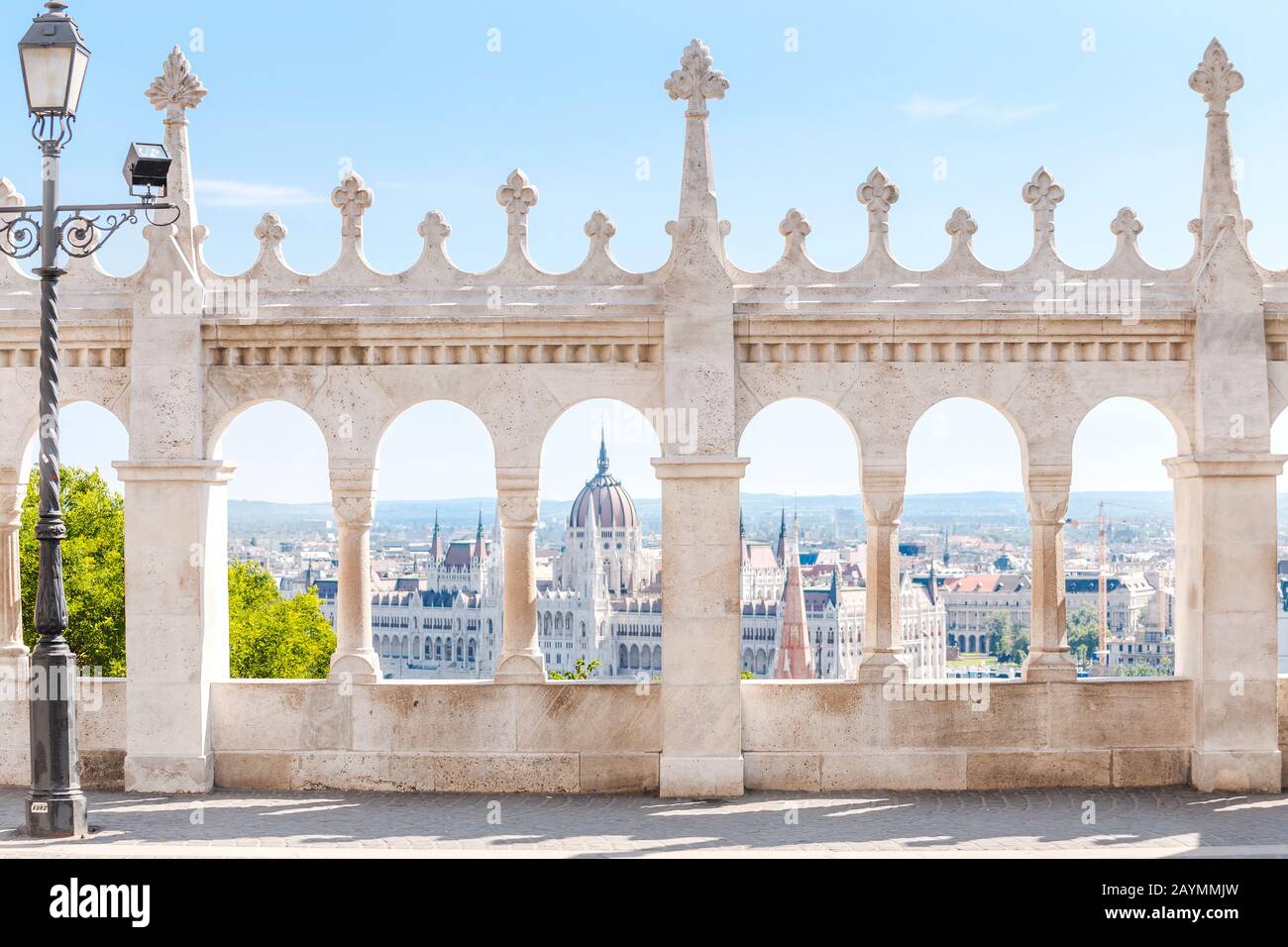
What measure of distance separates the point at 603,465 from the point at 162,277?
12171 cm

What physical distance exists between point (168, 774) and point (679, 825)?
15.0 ft

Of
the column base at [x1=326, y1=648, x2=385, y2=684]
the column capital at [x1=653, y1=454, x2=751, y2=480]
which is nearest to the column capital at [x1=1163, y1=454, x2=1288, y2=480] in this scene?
the column capital at [x1=653, y1=454, x2=751, y2=480]

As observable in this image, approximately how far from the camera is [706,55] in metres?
12.8

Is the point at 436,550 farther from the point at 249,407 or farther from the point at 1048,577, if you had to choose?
the point at 1048,577

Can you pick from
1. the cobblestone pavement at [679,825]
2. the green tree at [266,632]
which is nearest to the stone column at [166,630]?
the cobblestone pavement at [679,825]

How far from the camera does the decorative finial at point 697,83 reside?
12.7m

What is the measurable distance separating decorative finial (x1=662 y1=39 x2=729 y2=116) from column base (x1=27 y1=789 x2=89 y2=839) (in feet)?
24.5

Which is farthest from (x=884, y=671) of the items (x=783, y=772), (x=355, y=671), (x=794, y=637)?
(x=794, y=637)

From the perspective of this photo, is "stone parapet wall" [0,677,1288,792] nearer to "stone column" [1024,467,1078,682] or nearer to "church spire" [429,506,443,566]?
"stone column" [1024,467,1078,682]

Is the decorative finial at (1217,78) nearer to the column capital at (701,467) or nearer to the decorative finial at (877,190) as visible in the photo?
the decorative finial at (877,190)

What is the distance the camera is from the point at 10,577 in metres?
13.1

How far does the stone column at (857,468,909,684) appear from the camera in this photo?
12.8 meters

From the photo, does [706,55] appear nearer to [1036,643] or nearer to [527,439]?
[527,439]

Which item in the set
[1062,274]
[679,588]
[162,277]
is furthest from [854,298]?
[162,277]
